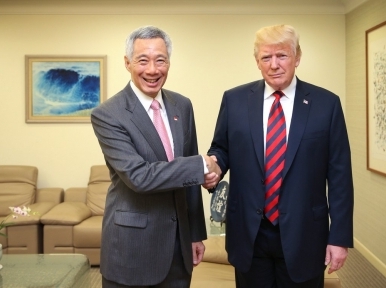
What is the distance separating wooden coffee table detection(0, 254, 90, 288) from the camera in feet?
9.43

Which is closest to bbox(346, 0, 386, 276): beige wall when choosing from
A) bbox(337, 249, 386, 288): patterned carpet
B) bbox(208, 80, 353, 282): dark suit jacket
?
bbox(337, 249, 386, 288): patterned carpet

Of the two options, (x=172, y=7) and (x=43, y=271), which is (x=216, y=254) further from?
(x=172, y=7)

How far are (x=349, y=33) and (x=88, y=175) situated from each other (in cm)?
327

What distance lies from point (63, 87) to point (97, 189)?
3.99ft

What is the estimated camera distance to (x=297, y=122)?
2.09 metres

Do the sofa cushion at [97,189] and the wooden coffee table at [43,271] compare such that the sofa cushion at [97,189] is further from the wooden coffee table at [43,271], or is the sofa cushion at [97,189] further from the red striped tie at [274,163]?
the red striped tie at [274,163]

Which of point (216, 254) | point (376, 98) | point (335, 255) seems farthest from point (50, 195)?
point (335, 255)

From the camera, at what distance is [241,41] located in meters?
5.86

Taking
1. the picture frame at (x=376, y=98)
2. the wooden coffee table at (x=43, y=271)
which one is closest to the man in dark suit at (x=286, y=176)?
the wooden coffee table at (x=43, y=271)

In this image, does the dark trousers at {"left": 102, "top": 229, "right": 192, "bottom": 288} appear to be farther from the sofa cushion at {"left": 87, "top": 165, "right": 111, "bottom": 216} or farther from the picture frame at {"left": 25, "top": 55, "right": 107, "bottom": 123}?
the picture frame at {"left": 25, "top": 55, "right": 107, "bottom": 123}

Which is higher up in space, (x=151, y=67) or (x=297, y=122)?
(x=151, y=67)

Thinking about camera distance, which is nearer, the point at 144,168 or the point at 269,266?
the point at 144,168

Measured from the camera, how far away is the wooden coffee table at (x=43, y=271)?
288 centimetres

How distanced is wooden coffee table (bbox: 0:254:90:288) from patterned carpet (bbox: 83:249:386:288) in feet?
3.09
